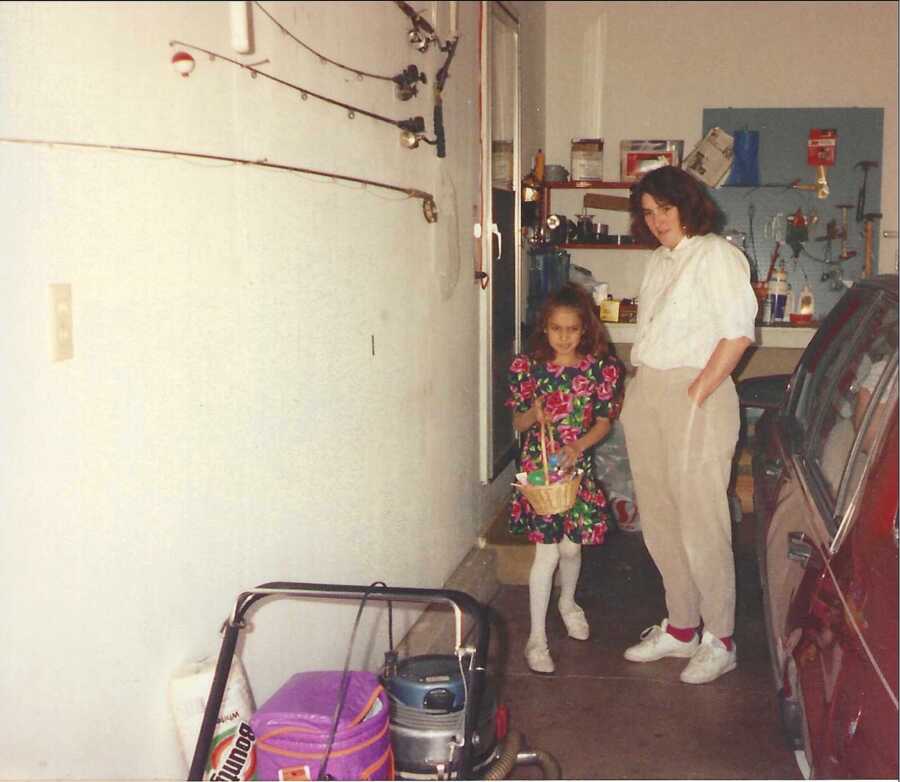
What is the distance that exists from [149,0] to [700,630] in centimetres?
317

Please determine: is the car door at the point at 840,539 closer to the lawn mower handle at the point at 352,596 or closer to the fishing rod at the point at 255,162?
the lawn mower handle at the point at 352,596

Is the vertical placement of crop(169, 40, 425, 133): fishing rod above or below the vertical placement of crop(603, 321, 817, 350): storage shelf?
above

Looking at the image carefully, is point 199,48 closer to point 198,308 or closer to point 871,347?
point 198,308

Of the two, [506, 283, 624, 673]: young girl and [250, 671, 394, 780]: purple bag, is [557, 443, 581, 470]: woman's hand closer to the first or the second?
[506, 283, 624, 673]: young girl

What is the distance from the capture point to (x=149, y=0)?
6.37 ft

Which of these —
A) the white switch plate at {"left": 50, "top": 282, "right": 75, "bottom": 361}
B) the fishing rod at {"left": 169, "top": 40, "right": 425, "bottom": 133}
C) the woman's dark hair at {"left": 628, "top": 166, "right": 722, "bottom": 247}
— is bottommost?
the white switch plate at {"left": 50, "top": 282, "right": 75, "bottom": 361}

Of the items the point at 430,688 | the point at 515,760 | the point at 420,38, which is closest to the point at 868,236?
the point at 420,38

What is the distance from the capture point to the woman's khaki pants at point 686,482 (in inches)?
139

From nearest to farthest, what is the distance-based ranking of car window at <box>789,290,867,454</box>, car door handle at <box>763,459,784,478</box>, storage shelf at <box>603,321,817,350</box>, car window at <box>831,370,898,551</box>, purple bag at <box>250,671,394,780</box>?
1. car window at <box>831,370,898,551</box>
2. purple bag at <box>250,671,394,780</box>
3. car window at <box>789,290,867,454</box>
4. car door handle at <box>763,459,784,478</box>
5. storage shelf at <box>603,321,817,350</box>

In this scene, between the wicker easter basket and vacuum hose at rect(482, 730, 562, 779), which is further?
the wicker easter basket

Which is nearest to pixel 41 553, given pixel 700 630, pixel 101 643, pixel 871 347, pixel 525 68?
pixel 101 643

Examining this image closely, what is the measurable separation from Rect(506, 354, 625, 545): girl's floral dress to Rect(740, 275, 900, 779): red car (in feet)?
2.60

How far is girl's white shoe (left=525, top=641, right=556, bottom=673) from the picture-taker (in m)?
3.81

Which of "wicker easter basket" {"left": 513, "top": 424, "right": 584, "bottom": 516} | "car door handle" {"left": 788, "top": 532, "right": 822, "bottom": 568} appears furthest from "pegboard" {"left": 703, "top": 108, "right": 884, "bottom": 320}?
"car door handle" {"left": 788, "top": 532, "right": 822, "bottom": 568}
